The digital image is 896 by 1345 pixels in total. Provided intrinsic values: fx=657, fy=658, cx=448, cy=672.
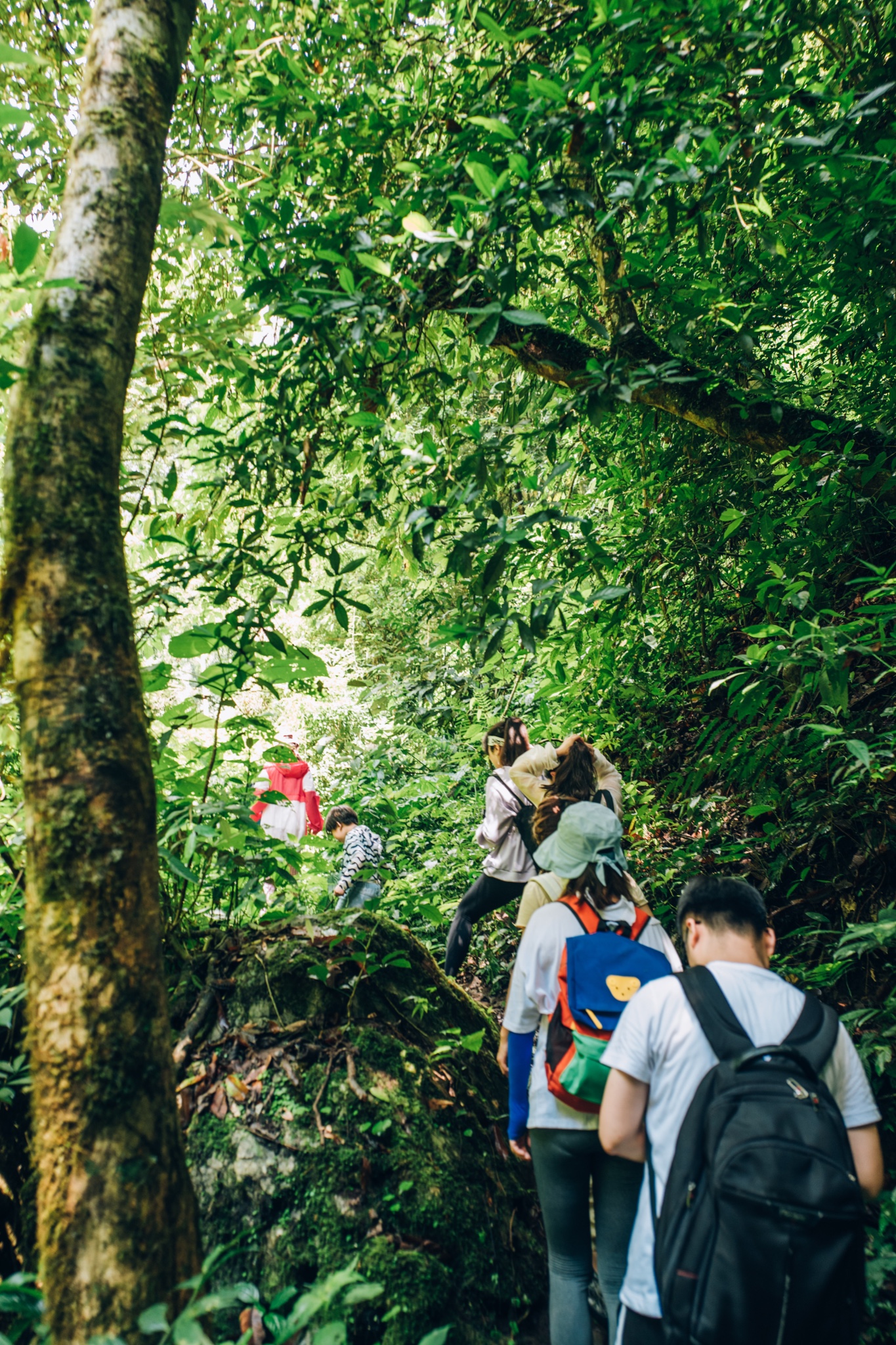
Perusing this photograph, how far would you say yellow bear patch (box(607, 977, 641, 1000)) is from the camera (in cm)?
220

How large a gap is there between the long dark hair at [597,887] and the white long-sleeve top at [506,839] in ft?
6.58

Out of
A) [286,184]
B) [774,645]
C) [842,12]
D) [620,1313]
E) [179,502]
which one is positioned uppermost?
[842,12]

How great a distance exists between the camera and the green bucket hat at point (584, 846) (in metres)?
2.55

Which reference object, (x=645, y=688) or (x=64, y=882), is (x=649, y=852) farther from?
(x=64, y=882)

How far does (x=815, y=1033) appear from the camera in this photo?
1761 millimetres

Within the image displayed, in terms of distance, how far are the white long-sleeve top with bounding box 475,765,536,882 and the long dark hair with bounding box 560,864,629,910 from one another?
6.58 feet

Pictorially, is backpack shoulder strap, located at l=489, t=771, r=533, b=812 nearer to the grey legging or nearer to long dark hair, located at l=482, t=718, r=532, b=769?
long dark hair, located at l=482, t=718, r=532, b=769

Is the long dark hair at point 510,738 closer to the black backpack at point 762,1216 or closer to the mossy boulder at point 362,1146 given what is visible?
the mossy boulder at point 362,1146

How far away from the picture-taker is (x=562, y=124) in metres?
2.28

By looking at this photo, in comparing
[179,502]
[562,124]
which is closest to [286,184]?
[562,124]

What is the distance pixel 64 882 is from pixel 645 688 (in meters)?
5.04

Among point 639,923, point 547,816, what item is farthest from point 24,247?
point 547,816

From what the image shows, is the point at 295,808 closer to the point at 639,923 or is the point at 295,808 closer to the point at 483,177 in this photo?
the point at 639,923

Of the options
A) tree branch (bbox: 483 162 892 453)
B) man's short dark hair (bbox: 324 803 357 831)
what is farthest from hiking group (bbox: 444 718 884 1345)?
man's short dark hair (bbox: 324 803 357 831)
